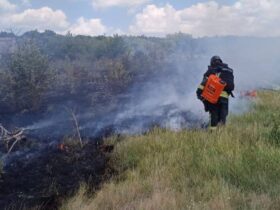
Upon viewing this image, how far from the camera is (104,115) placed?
39.5 feet

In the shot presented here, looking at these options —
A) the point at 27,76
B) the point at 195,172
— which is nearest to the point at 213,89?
the point at 195,172

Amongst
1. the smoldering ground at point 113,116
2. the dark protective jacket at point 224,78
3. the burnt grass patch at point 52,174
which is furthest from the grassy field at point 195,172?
the dark protective jacket at point 224,78

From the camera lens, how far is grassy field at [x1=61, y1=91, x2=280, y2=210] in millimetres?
5312

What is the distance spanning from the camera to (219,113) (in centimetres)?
978

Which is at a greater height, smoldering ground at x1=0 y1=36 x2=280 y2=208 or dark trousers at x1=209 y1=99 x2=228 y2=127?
dark trousers at x1=209 y1=99 x2=228 y2=127

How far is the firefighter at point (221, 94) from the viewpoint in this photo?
9484 millimetres

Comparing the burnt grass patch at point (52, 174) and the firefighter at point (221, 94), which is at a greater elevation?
the firefighter at point (221, 94)

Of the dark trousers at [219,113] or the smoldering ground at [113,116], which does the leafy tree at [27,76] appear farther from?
the dark trousers at [219,113]

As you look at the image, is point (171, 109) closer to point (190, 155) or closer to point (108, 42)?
point (190, 155)

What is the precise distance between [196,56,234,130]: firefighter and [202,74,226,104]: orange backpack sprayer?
7 cm

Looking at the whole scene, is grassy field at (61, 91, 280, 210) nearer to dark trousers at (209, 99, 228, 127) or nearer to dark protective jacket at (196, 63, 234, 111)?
dark trousers at (209, 99, 228, 127)

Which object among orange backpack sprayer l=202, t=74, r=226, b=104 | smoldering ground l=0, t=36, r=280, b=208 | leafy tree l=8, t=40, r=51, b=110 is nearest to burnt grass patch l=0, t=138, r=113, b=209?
smoldering ground l=0, t=36, r=280, b=208

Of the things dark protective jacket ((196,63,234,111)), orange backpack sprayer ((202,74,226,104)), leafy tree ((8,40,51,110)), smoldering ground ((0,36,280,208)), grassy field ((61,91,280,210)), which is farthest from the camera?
leafy tree ((8,40,51,110))

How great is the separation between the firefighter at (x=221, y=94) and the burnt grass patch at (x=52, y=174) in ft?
7.95
